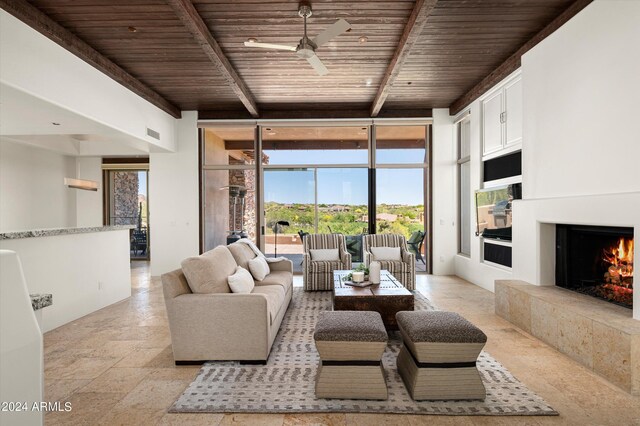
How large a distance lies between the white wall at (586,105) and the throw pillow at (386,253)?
2.21m

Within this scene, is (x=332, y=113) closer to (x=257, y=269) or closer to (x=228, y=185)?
(x=228, y=185)

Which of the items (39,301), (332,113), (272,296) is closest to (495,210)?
(332,113)

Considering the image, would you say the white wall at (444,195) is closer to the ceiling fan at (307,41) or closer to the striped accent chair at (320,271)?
the striped accent chair at (320,271)

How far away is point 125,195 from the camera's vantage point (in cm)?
1001

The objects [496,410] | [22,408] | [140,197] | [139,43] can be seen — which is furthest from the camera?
[140,197]

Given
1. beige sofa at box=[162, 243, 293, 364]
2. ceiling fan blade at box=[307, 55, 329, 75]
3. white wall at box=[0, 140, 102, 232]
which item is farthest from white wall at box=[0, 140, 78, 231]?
ceiling fan blade at box=[307, 55, 329, 75]

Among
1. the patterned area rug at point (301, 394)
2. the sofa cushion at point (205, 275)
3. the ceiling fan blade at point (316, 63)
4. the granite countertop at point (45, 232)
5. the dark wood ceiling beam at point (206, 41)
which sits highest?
the dark wood ceiling beam at point (206, 41)

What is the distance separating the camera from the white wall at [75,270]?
13.0 ft

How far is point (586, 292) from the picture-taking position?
379cm

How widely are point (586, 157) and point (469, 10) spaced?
1.90 m

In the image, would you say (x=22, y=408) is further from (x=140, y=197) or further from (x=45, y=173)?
(x=140, y=197)

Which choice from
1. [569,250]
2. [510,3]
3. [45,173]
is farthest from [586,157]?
[45,173]

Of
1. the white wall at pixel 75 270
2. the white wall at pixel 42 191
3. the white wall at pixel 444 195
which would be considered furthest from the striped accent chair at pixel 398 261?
the white wall at pixel 42 191

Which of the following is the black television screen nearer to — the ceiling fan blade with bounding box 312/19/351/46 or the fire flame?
the fire flame
